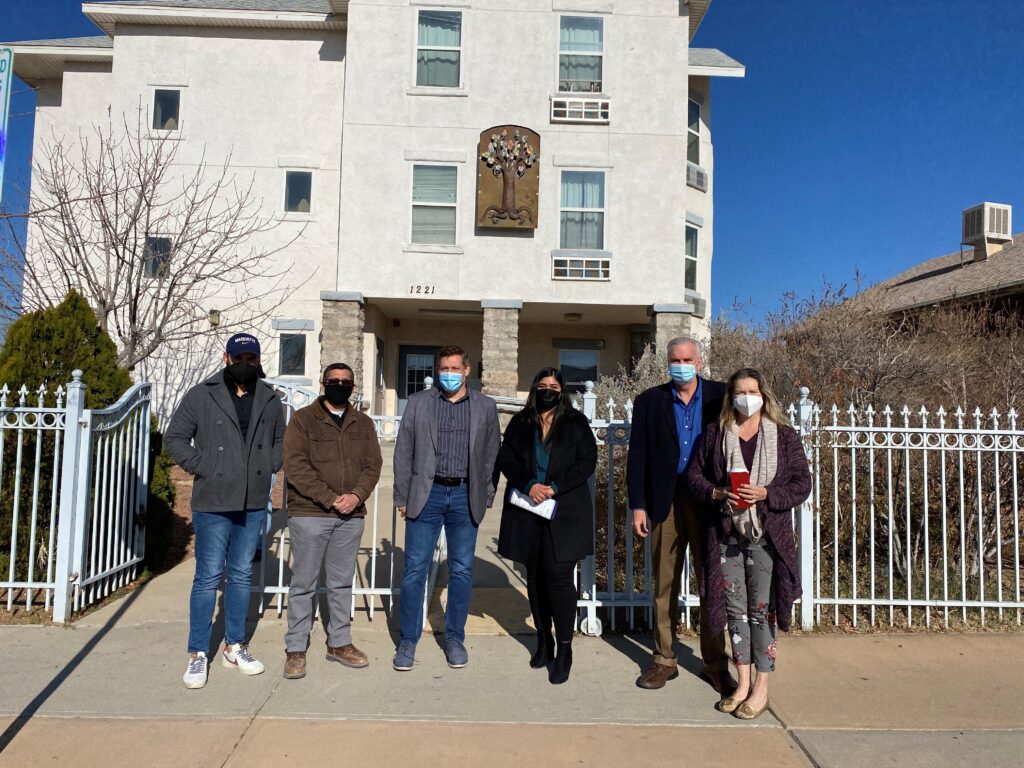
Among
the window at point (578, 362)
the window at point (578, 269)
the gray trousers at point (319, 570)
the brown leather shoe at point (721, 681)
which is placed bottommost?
the brown leather shoe at point (721, 681)

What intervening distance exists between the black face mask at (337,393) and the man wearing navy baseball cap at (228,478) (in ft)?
1.21

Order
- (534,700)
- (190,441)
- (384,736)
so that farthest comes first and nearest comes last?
(190,441) → (534,700) → (384,736)

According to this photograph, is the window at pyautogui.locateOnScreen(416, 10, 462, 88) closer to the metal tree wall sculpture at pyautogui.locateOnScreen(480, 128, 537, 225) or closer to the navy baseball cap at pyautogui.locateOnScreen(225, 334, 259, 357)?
the metal tree wall sculpture at pyautogui.locateOnScreen(480, 128, 537, 225)

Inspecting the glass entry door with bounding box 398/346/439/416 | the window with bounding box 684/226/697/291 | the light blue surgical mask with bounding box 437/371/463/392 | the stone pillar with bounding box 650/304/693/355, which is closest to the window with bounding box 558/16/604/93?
the window with bounding box 684/226/697/291

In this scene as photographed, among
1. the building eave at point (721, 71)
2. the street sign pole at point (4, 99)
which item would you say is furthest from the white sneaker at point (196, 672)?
the building eave at point (721, 71)

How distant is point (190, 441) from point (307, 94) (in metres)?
13.6

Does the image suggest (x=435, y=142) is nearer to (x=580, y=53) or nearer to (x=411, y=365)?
(x=580, y=53)

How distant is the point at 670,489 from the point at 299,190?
1385 cm

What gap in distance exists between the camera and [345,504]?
4426 millimetres

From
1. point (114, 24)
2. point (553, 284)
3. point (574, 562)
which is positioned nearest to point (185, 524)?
point (574, 562)

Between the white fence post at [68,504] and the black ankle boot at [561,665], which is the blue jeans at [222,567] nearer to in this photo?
the white fence post at [68,504]

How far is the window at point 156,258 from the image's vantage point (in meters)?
10.4

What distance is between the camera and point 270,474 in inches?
179

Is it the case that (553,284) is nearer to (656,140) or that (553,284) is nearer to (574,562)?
(656,140)
